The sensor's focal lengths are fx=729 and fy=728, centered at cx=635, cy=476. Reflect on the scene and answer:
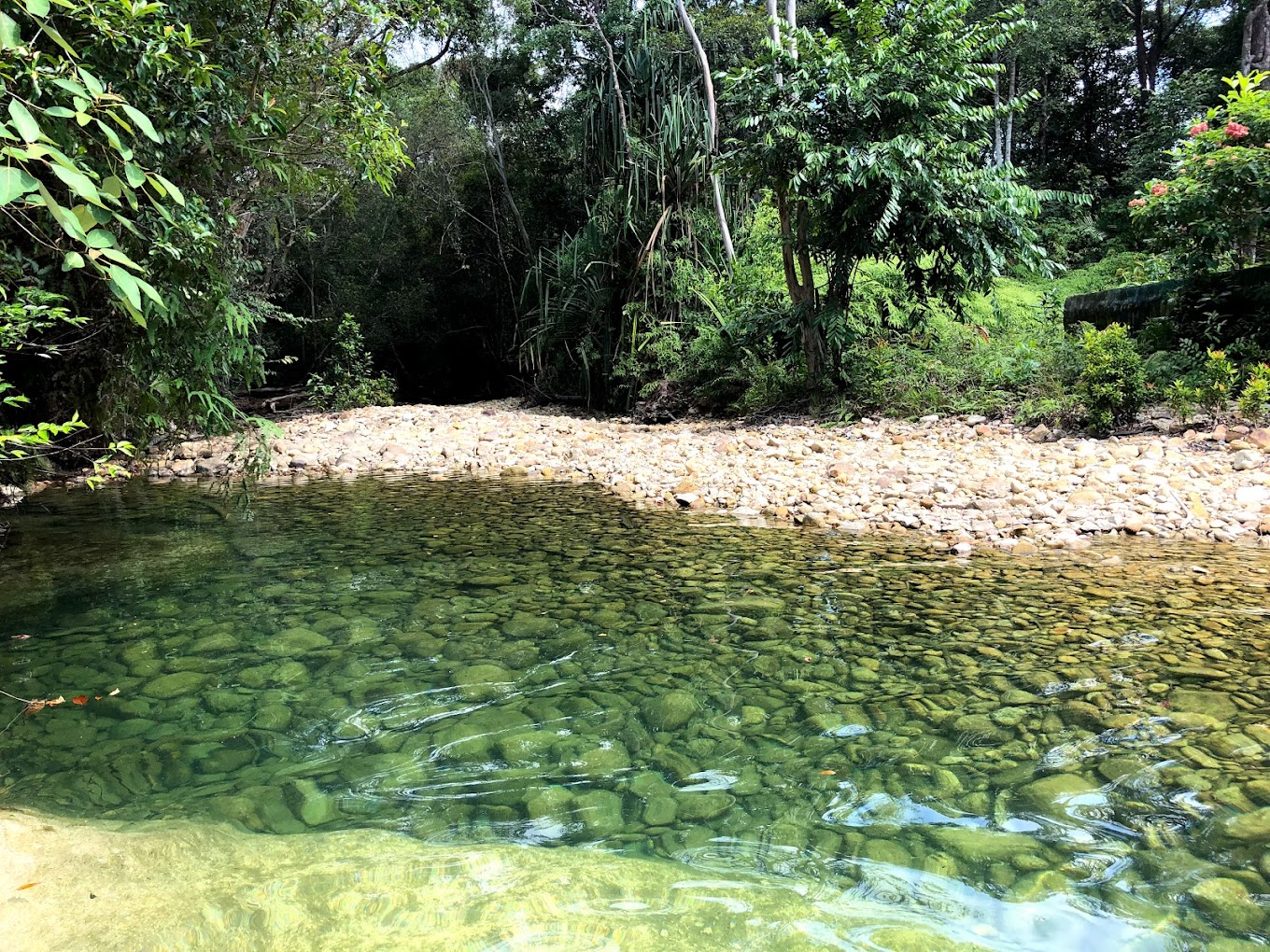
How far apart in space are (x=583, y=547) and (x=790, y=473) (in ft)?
7.33

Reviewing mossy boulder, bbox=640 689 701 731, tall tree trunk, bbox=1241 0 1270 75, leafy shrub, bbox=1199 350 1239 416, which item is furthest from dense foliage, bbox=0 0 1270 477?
mossy boulder, bbox=640 689 701 731

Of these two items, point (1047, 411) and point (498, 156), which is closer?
point (1047, 411)

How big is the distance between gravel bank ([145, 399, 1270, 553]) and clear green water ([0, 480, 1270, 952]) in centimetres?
57

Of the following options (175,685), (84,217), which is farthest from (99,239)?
(175,685)

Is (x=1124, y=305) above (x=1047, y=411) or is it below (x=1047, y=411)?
above

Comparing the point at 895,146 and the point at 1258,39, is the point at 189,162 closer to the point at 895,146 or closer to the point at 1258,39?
the point at 895,146

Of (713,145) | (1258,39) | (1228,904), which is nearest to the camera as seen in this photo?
(1228,904)

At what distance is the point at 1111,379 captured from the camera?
597cm

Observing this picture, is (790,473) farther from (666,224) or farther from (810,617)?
(666,224)

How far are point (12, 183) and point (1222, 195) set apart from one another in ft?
26.3

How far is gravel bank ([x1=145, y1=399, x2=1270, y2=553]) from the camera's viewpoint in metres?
4.32

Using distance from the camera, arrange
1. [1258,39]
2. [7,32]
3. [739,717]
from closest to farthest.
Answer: [7,32], [739,717], [1258,39]

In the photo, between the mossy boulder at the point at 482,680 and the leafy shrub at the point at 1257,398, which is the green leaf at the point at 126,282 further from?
the leafy shrub at the point at 1257,398

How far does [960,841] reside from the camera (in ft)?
5.58
